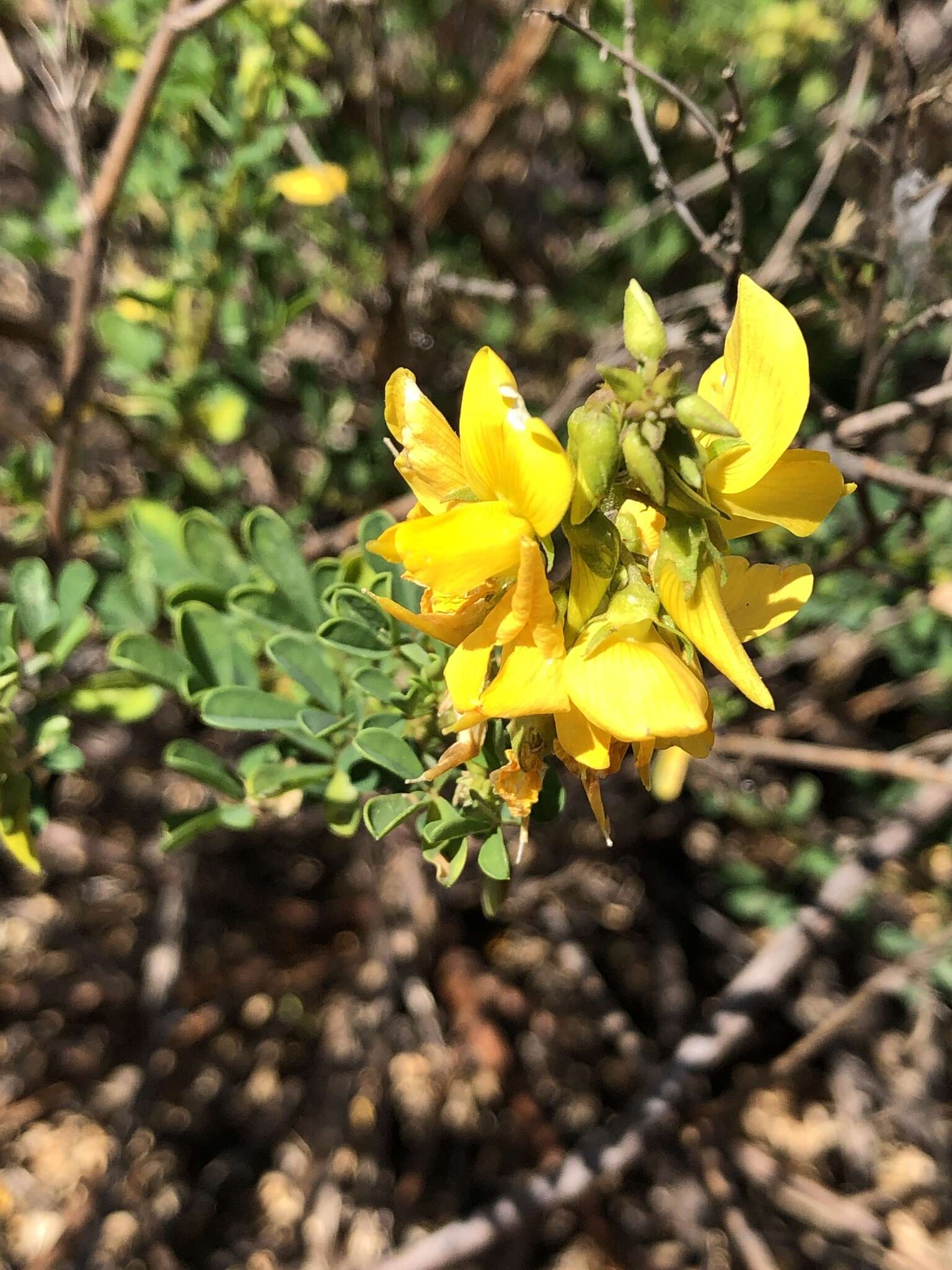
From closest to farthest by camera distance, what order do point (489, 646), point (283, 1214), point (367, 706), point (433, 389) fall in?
1. point (489, 646)
2. point (367, 706)
3. point (433, 389)
4. point (283, 1214)

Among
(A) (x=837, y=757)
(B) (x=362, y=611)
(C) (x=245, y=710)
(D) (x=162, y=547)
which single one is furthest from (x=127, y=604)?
(A) (x=837, y=757)

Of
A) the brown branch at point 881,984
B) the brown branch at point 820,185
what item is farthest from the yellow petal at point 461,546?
the brown branch at point 881,984

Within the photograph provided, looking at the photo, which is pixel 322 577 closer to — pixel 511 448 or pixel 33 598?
pixel 33 598

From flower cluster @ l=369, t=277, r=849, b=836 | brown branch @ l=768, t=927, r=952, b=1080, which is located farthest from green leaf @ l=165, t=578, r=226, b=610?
brown branch @ l=768, t=927, r=952, b=1080

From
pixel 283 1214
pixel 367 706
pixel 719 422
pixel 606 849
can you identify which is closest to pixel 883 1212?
pixel 606 849

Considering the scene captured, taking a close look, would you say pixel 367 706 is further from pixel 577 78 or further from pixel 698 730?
pixel 577 78

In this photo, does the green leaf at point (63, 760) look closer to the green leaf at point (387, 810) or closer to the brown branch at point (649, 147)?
the green leaf at point (387, 810)
